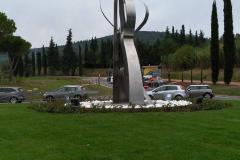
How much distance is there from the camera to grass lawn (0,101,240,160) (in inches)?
424

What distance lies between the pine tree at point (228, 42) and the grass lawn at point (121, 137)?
130 ft

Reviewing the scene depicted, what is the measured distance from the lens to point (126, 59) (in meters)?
23.2

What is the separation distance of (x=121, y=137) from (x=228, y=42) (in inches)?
1815

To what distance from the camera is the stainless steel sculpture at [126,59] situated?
22.6 meters

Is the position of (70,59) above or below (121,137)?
above

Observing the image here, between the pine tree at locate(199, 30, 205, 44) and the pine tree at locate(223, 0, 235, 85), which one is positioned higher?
the pine tree at locate(199, 30, 205, 44)

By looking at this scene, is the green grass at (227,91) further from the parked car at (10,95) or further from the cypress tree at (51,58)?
the cypress tree at (51,58)

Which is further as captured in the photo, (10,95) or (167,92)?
(10,95)

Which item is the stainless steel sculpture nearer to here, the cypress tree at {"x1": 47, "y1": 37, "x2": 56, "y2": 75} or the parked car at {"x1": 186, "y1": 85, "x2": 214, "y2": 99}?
the parked car at {"x1": 186, "y1": 85, "x2": 214, "y2": 99}

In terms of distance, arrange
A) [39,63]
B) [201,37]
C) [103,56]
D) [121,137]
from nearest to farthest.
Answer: [121,137] < [103,56] < [201,37] < [39,63]

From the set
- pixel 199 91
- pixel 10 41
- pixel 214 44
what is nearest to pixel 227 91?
pixel 199 91

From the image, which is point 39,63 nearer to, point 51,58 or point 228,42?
point 51,58

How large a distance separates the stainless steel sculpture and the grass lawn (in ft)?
14.4

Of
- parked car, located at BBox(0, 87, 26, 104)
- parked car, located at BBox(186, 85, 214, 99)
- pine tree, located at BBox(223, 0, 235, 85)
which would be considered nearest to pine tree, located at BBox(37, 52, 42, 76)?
pine tree, located at BBox(223, 0, 235, 85)
